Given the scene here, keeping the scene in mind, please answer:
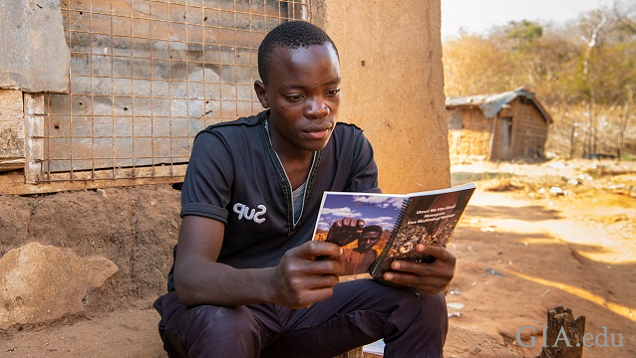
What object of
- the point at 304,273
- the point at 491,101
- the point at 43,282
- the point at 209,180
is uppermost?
the point at 491,101

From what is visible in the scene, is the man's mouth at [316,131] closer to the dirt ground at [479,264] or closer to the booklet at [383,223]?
the booklet at [383,223]

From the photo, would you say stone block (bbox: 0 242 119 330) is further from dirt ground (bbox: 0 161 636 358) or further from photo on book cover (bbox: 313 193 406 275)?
photo on book cover (bbox: 313 193 406 275)

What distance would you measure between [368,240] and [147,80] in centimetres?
180

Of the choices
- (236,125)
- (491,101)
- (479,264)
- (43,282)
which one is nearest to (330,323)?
(236,125)

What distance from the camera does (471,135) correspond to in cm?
1769

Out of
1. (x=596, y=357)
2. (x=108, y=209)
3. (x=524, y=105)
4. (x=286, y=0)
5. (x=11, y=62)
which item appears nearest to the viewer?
(x=11, y=62)

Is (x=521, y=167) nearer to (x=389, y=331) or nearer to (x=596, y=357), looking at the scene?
(x=596, y=357)

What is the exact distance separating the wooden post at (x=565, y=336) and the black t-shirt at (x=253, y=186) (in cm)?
134

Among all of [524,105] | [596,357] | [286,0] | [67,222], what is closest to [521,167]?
[524,105]

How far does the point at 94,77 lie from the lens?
2.70 meters

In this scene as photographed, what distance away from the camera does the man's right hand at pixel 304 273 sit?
1.42m

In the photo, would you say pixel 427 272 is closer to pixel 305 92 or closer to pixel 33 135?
pixel 305 92

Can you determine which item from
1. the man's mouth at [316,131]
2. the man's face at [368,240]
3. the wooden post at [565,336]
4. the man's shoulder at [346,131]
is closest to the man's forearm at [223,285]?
the man's face at [368,240]

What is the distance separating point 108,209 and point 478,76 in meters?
26.3
